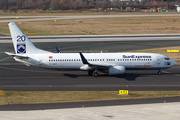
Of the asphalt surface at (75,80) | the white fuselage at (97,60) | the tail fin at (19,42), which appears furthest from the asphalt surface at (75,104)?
the tail fin at (19,42)

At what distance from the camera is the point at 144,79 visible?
4103cm

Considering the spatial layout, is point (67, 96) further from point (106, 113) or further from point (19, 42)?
point (19, 42)

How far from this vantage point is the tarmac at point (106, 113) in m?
21.7

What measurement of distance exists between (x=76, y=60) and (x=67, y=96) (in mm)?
12868

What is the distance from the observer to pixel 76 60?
42.8m

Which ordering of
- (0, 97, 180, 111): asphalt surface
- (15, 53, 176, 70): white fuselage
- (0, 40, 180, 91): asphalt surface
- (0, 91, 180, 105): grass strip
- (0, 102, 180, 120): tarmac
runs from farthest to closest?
1. (15, 53, 176, 70): white fuselage
2. (0, 40, 180, 91): asphalt surface
3. (0, 91, 180, 105): grass strip
4. (0, 97, 180, 111): asphalt surface
5. (0, 102, 180, 120): tarmac

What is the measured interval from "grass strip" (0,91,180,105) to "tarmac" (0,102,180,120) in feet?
12.8

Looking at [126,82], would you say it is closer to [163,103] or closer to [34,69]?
[163,103]

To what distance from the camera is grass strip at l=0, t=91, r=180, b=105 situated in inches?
1134

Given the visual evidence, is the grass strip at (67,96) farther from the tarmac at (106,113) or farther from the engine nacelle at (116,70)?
the engine nacelle at (116,70)

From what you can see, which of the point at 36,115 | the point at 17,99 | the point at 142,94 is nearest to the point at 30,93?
the point at 17,99

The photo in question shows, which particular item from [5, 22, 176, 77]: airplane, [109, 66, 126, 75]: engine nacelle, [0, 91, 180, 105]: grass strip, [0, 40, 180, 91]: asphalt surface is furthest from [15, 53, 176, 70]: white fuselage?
[0, 91, 180, 105]: grass strip

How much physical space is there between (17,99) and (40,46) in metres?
44.6

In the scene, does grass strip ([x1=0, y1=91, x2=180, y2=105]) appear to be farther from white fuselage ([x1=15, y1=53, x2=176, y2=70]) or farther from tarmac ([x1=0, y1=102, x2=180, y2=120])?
white fuselage ([x1=15, y1=53, x2=176, y2=70])
